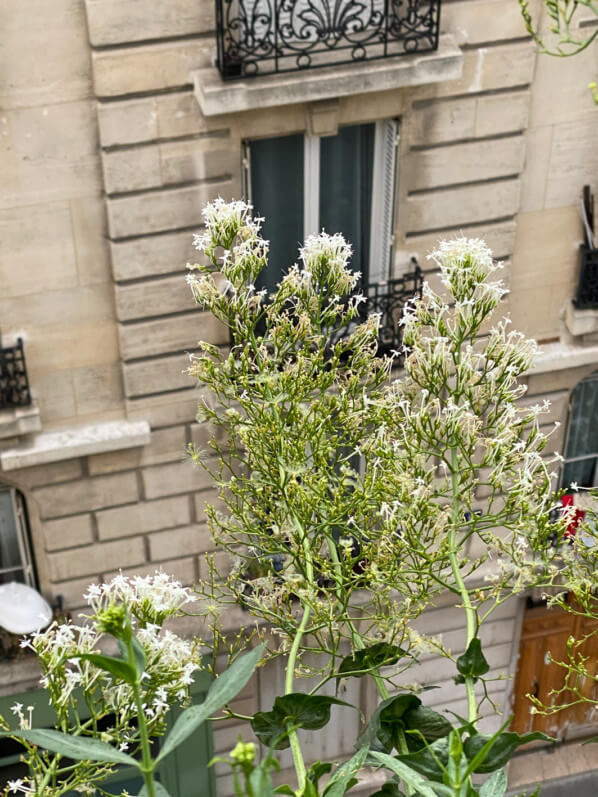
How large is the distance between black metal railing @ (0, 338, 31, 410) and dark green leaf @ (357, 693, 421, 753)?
733 cm

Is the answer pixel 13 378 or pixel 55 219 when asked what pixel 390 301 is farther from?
pixel 13 378

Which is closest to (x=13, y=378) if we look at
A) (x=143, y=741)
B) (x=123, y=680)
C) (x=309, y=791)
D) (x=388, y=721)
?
Result: (x=388, y=721)

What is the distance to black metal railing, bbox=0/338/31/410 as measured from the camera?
12852 millimetres

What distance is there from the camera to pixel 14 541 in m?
14.8

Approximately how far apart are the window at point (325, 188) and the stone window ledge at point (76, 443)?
225 cm

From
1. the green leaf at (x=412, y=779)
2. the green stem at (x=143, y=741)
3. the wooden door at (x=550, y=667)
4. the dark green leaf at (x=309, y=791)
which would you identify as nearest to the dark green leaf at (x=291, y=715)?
the dark green leaf at (x=309, y=791)

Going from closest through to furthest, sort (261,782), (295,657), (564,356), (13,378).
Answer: (261,782) → (295,657) → (13,378) → (564,356)

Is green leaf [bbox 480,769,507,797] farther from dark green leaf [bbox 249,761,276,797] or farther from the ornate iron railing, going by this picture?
the ornate iron railing

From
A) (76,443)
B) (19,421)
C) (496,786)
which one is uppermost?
(496,786)

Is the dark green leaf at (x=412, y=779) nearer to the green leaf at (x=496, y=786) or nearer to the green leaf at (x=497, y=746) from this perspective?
the green leaf at (x=496, y=786)

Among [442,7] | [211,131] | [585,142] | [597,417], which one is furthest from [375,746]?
[597,417]

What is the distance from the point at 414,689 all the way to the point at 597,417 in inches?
372

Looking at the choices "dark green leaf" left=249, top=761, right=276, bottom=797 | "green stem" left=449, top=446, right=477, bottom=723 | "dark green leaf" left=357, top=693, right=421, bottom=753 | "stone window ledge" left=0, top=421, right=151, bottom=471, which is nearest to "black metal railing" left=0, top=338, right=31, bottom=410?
"stone window ledge" left=0, top=421, right=151, bottom=471

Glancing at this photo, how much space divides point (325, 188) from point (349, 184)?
0.28m
